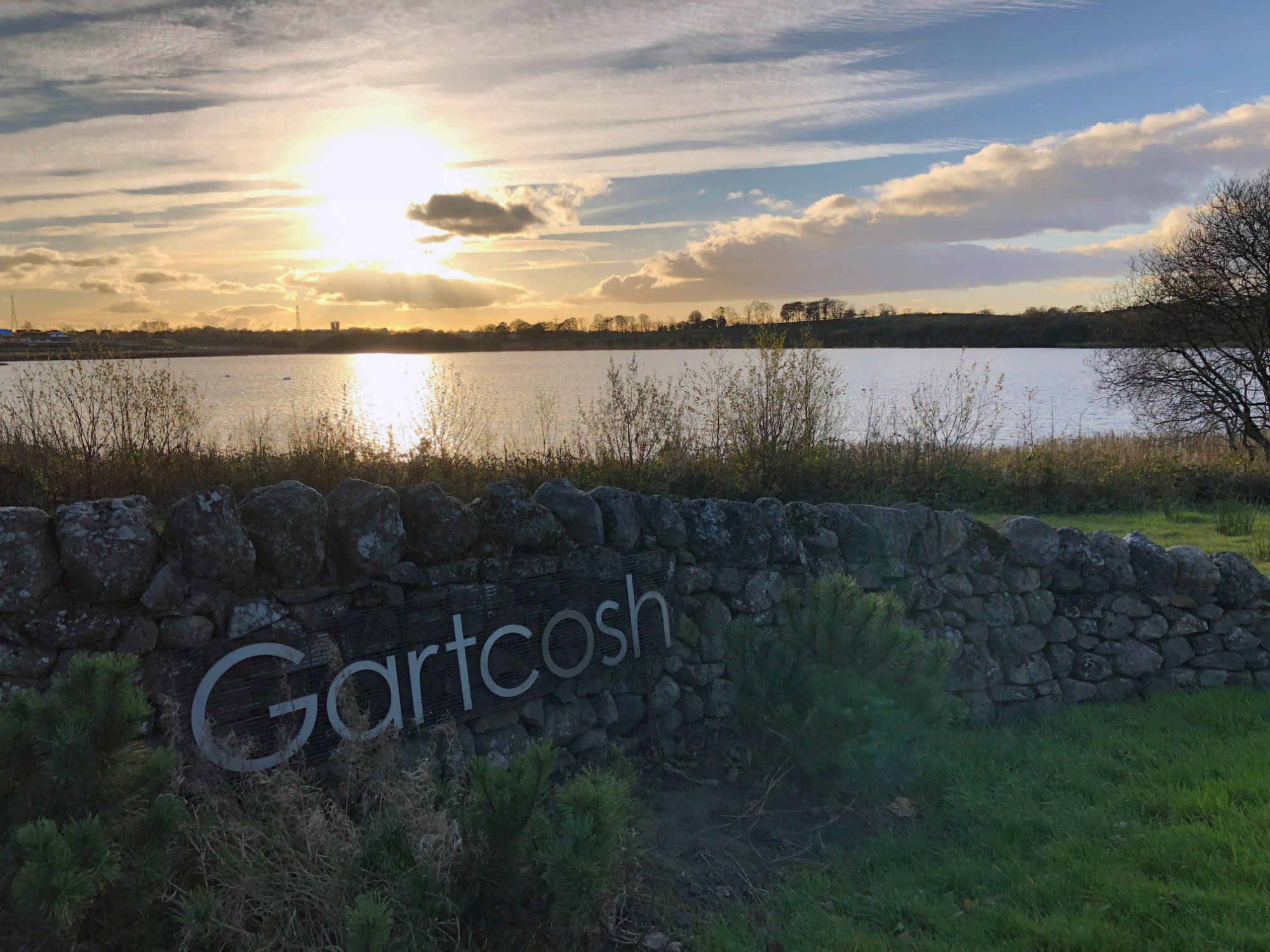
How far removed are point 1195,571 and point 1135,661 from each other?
2.52 ft

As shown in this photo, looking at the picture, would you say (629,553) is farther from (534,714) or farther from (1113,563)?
(1113,563)

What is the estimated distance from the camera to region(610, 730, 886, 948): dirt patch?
A: 342 cm

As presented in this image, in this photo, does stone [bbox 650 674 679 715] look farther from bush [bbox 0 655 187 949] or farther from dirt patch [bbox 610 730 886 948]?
bush [bbox 0 655 187 949]

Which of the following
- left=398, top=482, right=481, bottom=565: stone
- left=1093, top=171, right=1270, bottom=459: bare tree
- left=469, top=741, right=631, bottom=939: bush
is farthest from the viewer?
left=1093, top=171, right=1270, bottom=459: bare tree

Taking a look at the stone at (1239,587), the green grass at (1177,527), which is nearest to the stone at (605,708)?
the stone at (1239,587)

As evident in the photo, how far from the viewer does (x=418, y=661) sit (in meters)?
3.85

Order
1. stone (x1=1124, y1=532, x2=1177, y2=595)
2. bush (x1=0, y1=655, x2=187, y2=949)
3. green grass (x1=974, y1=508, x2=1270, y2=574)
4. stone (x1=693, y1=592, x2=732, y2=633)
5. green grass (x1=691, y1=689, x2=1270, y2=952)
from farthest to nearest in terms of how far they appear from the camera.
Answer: green grass (x1=974, y1=508, x2=1270, y2=574), stone (x1=1124, y1=532, x2=1177, y2=595), stone (x1=693, y1=592, x2=732, y2=633), green grass (x1=691, y1=689, x2=1270, y2=952), bush (x1=0, y1=655, x2=187, y2=949)

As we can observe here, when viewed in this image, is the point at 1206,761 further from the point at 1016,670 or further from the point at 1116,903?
the point at 1116,903

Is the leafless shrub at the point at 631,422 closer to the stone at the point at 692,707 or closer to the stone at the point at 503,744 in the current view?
the stone at the point at 692,707

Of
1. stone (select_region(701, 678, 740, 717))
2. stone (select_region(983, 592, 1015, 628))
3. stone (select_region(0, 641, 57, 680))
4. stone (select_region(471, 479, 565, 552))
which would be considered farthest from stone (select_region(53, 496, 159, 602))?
stone (select_region(983, 592, 1015, 628))

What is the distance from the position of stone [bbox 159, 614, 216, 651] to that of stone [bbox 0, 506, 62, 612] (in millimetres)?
433

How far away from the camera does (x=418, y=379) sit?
11.0 metres

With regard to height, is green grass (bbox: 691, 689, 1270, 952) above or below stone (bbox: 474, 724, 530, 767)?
below

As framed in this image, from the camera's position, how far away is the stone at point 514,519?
4320 mm
